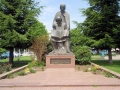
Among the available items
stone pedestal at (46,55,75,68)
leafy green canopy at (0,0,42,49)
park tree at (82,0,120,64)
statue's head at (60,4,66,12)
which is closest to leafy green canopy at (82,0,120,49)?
park tree at (82,0,120,64)

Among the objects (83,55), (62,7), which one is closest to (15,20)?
(62,7)

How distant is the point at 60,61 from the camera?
13.2 metres

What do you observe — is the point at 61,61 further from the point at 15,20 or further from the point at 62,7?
the point at 15,20

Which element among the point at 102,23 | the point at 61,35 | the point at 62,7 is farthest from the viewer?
the point at 102,23

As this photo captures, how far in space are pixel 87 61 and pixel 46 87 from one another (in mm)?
8662

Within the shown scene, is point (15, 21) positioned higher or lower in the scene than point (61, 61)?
higher

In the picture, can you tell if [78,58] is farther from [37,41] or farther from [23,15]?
[23,15]

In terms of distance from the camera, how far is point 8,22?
17.6 meters

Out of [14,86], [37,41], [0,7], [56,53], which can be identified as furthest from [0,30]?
[14,86]

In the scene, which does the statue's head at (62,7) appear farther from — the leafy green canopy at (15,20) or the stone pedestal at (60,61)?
the leafy green canopy at (15,20)

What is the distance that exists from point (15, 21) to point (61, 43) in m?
Result: 5.83

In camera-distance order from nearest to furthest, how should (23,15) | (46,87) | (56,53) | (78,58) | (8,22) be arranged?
(46,87) < (56,53) < (78,58) < (8,22) < (23,15)

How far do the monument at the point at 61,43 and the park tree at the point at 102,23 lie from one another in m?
4.83

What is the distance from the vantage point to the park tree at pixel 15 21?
1753 centimetres
